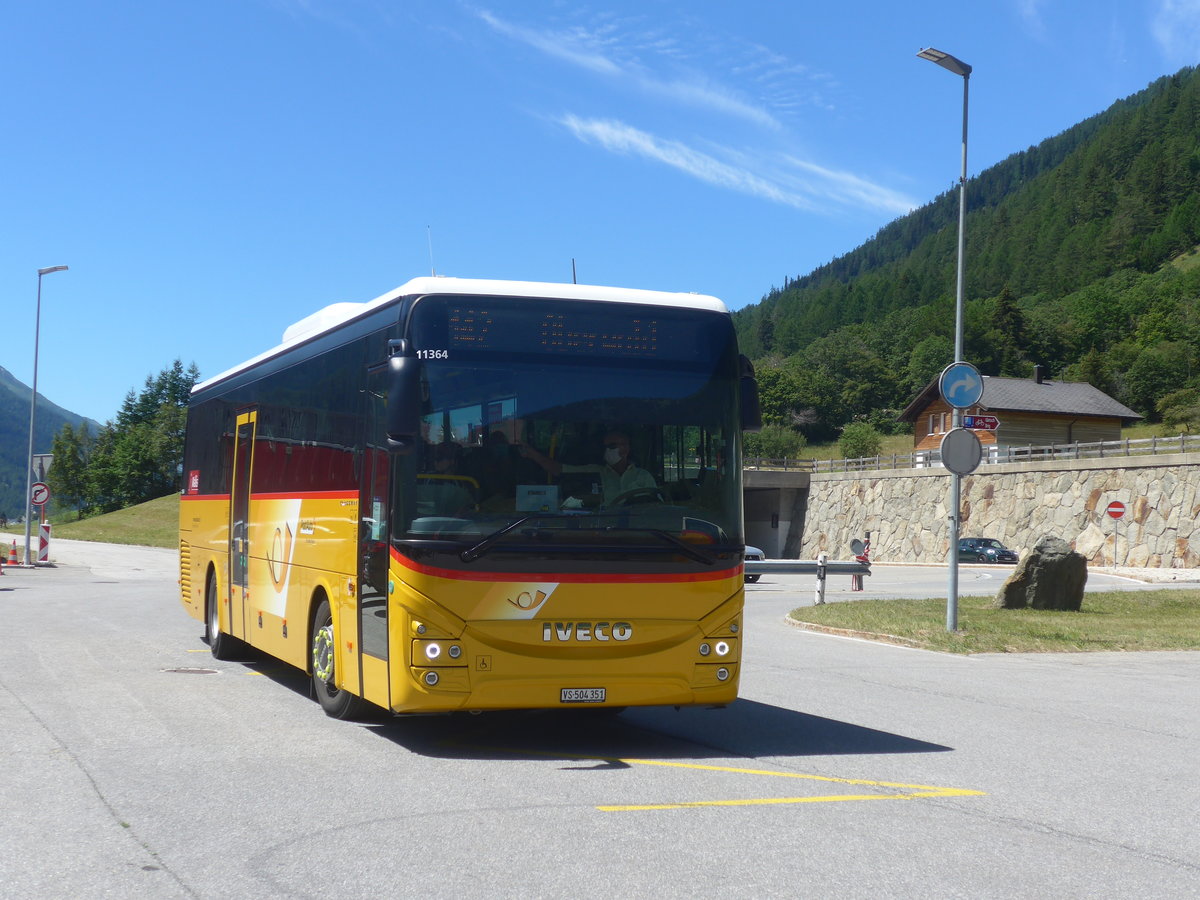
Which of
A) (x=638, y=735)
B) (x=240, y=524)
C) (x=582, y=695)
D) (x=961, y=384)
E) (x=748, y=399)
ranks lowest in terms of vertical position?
(x=638, y=735)

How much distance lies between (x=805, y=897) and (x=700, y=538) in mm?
3542

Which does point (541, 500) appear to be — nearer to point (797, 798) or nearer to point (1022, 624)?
point (797, 798)

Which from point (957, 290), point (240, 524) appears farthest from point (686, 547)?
point (957, 290)

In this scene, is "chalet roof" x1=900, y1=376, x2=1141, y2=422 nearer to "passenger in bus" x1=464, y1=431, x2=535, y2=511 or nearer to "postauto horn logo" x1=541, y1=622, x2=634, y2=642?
"postauto horn logo" x1=541, y1=622, x2=634, y2=642

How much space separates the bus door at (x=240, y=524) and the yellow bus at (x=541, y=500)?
3.51 metres

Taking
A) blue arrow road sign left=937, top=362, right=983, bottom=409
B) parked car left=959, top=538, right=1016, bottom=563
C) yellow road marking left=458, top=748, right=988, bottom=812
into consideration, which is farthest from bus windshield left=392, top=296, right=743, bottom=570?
parked car left=959, top=538, right=1016, bottom=563

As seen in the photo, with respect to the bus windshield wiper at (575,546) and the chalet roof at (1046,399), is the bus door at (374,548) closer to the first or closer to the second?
the bus windshield wiper at (575,546)

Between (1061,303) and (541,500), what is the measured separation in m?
151

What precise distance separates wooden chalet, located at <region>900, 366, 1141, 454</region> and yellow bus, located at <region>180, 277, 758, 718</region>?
73.4 metres

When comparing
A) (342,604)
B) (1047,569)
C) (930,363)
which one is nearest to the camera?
(342,604)

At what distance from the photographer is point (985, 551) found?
174 feet

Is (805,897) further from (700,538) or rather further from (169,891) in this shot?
(700,538)

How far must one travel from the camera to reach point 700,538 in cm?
825

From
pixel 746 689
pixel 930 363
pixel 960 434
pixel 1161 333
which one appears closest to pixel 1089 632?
pixel 960 434
